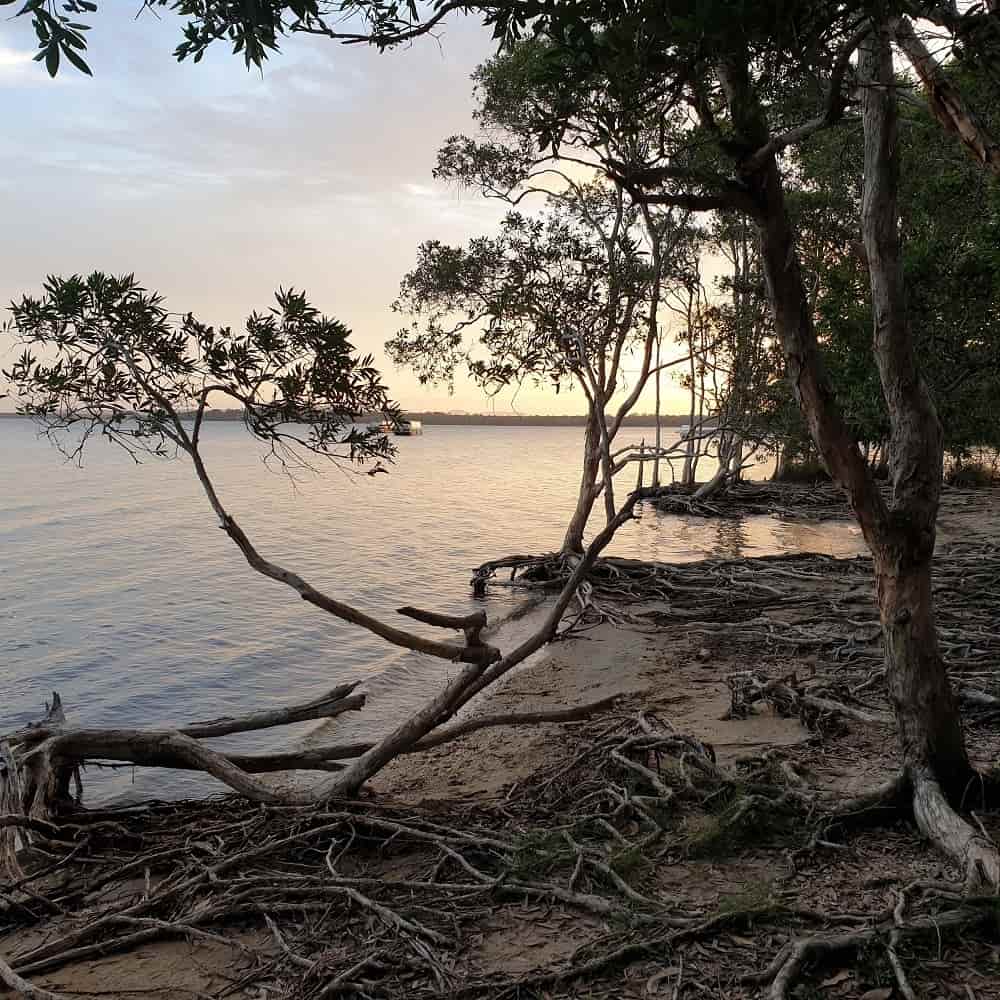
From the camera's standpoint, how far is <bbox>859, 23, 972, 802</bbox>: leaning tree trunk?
4.59 meters

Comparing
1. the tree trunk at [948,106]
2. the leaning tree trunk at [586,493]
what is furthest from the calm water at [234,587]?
the tree trunk at [948,106]

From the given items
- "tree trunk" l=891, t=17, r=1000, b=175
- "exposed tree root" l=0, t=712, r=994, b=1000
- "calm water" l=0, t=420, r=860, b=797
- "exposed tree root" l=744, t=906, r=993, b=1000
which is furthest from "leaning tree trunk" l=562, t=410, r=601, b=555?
"exposed tree root" l=744, t=906, r=993, b=1000

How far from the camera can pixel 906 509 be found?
4.63 metres

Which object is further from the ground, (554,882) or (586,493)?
(586,493)

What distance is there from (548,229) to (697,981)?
1445 cm

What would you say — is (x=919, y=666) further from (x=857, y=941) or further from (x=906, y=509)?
(x=857, y=941)

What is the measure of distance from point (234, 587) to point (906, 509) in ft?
58.4

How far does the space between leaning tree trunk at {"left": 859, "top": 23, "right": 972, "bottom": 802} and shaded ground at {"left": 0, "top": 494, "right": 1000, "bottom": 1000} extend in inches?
20.4

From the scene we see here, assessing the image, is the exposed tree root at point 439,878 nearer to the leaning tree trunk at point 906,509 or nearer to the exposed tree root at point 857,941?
the exposed tree root at point 857,941

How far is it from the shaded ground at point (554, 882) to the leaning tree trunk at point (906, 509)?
52 cm

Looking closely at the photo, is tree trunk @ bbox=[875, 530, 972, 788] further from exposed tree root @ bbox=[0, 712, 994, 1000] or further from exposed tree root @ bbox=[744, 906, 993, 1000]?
exposed tree root @ bbox=[744, 906, 993, 1000]

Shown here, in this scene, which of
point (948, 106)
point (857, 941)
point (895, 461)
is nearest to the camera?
point (857, 941)

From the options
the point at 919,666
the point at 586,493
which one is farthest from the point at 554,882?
the point at 586,493

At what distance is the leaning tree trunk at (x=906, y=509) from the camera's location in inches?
181
